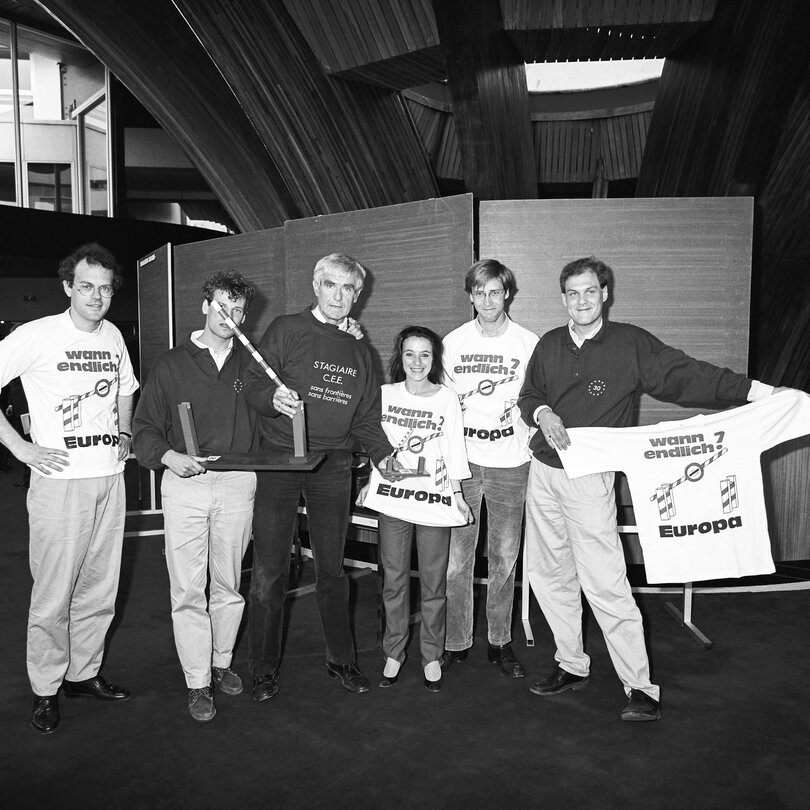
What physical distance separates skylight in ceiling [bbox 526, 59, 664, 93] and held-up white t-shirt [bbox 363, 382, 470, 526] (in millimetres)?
12656

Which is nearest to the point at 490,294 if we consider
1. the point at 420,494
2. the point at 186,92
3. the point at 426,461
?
the point at 426,461

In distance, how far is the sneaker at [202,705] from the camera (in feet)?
8.38

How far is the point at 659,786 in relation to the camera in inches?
84.5

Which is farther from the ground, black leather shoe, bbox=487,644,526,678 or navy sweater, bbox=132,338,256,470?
navy sweater, bbox=132,338,256,470

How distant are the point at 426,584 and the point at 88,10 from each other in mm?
6474

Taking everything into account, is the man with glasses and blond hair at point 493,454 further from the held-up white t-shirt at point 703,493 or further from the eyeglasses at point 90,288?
the eyeglasses at point 90,288

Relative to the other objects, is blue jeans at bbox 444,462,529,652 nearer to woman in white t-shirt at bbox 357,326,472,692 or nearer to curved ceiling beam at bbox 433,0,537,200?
woman in white t-shirt at bbox 357,326,472,692

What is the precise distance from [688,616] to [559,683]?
1052 mm

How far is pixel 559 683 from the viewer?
2.81 meters

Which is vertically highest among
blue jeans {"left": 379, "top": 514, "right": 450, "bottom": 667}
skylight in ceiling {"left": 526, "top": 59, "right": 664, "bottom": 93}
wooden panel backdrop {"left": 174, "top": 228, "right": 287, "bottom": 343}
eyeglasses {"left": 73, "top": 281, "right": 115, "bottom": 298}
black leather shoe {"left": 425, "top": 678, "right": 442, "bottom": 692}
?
skylight in ceiling {"left": 526, "top": 59, "right": 664, "bottom": 93}

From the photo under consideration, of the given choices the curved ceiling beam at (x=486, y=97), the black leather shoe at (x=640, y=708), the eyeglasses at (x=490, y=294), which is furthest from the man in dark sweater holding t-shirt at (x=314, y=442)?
the curved ceiling beam at (x=486, y=97)

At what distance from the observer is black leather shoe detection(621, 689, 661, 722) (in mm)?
2535

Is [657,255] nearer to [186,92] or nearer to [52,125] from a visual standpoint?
[186,92]

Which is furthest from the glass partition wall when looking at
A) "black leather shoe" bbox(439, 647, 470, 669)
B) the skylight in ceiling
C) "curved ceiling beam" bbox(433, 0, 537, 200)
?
"black leather shoe" bbox(439, 647, 470, 669)
